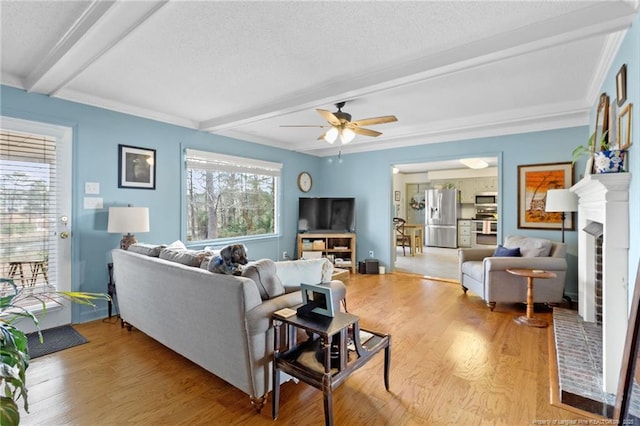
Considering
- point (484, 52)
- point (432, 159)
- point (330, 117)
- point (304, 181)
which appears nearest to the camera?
point (484, 52)

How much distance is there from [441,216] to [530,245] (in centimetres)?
564

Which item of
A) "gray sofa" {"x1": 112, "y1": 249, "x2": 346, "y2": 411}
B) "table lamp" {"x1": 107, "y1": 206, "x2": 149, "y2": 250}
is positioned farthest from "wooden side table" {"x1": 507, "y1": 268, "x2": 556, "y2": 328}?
"table lamp" {"x1": 107, "y1": 206, "x2": 149, "y2": 250}

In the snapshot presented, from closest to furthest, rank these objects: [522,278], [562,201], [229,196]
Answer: [522,278] → [562,201] → [229,196]

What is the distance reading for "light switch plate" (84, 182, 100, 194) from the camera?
11.5 ft

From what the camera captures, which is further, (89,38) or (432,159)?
(432,159)

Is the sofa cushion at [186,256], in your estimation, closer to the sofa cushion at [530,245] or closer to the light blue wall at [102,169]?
the light blue wall at [102,169]

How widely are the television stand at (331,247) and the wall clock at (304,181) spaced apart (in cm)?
102

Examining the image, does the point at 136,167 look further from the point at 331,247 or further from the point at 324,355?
the point at 331,247

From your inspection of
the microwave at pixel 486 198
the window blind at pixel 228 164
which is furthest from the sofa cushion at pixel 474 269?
the microwave at pixel 486 198

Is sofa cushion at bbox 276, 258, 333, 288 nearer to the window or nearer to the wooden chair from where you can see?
the window

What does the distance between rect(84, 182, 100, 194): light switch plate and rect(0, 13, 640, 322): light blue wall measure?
41 mm

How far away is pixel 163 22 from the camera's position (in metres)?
2.13

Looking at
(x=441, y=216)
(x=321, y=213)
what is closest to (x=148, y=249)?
(x=321, y=213)

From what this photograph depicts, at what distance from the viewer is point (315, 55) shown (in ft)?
8.48
